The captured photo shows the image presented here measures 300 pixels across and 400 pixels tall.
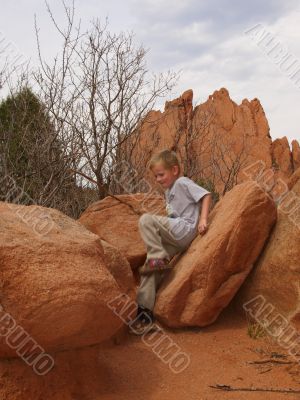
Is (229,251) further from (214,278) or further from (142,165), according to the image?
(142,165)

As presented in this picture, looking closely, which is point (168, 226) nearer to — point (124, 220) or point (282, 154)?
point (124, 220)

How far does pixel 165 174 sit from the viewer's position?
4.18m

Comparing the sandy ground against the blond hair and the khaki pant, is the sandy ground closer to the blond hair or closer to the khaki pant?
the khaki pant

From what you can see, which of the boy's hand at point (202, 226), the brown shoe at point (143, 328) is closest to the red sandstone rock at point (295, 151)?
the boy's hand at point (202, 226)

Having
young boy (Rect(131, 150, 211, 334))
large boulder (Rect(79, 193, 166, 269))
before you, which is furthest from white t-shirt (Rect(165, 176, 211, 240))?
large boulder (Rect(79, 193, 166, 269))

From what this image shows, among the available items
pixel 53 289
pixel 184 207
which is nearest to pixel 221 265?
pixel 184 207

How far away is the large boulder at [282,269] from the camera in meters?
3.46

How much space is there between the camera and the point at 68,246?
273 centimetres

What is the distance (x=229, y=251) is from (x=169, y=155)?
1.04 m

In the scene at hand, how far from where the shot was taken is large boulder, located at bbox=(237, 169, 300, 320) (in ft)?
11.4

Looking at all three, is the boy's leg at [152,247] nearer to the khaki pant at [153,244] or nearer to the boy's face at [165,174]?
the khaki pant at [153,244]

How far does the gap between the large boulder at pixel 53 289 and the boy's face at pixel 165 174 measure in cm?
145

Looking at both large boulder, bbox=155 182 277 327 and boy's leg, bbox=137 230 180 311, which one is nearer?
large boulder, bbox=155 182 277 327

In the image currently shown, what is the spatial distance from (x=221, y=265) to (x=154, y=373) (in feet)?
3.15
